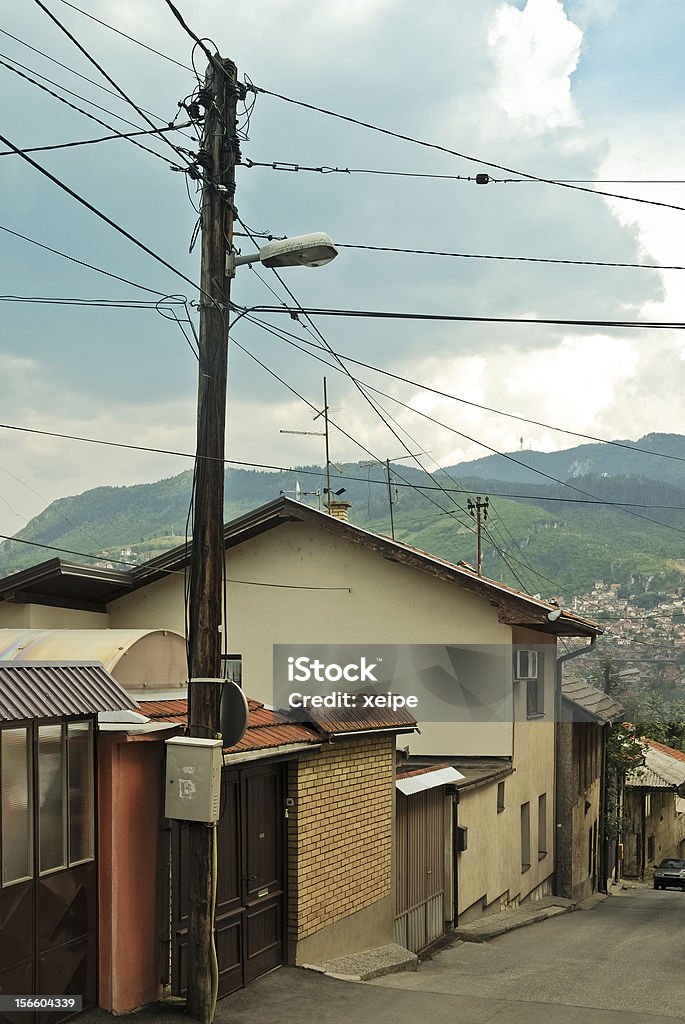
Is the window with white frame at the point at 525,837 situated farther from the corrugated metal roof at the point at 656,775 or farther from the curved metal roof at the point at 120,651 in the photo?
the corrugated metal roof at the point at 656,775

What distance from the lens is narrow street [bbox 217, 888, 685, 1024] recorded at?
11.3 m

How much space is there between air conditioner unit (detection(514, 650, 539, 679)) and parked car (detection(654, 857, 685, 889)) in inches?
849

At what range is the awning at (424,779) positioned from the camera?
16.5 meters

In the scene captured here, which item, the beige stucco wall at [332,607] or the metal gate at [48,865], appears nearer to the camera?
the metal gate at [48,865]

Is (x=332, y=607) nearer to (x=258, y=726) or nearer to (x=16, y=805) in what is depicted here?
(x=258, y=726)

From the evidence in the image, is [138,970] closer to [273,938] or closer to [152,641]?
[273,938]

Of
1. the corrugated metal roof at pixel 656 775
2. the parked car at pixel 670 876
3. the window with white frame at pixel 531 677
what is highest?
the window with white frame at pixel 531 677

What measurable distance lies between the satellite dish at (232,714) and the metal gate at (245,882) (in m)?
1.09

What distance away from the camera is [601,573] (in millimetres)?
149000

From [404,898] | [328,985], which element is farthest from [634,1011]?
[404,898]

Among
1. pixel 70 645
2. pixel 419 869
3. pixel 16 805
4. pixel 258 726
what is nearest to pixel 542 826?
pixel 419 869

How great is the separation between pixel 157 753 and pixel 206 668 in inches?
45.3

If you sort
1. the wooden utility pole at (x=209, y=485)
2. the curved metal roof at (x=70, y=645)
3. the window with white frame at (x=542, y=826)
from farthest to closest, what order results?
1. the window with white frame at (x=542, y=826)
2. the curved metal roof at (x=70, y=645)
3. the wooden utility pole at (x=209, y=485)

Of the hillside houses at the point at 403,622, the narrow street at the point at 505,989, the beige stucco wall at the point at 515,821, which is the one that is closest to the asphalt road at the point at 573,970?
the narrow street at the point at 505,989
